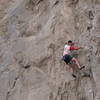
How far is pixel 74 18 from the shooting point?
580 inches

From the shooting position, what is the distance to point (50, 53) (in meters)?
14.0

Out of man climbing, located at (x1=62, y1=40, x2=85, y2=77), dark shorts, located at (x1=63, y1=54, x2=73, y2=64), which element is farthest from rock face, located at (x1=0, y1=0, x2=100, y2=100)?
dark shorts, located at (x1=63, y1=54, x2=73, y2=64)

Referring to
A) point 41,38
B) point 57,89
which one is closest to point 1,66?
point 41,38

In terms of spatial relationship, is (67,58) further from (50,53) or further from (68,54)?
(50,53)

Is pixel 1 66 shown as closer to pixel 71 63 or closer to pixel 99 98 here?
pixel 71 63

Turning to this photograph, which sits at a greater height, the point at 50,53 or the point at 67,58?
the point at 50,53

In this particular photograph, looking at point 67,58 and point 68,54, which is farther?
point 68,54

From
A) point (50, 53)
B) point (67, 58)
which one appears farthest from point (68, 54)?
point (50, 53)

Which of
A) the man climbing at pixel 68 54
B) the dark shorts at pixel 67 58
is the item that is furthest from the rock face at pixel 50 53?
the dark shorts at pixel 67 58

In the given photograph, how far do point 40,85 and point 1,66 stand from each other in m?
2.87

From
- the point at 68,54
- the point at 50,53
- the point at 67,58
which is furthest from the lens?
the point at 50,53

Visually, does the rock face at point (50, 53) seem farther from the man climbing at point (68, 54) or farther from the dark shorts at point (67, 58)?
the dark shorts at point (67, 58)

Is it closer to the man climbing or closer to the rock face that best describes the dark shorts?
the man climbing

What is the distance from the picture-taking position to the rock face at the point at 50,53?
1269cm
